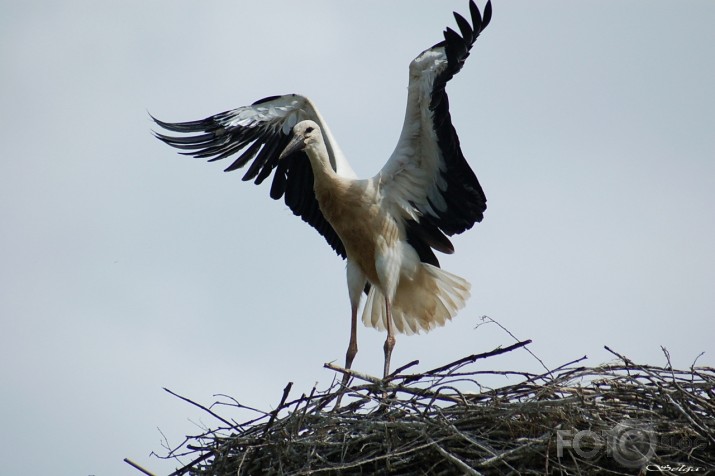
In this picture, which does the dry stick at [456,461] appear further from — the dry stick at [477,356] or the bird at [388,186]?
the bird at [388,186]

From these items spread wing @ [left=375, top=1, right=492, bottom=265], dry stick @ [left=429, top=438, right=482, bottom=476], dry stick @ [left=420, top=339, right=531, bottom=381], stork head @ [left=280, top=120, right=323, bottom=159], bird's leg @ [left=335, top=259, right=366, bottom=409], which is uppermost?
stork head @ [left=280, top=120, right=323, bottom=159]

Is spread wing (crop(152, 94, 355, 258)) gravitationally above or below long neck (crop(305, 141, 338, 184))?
above

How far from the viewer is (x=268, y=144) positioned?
25.0 feet

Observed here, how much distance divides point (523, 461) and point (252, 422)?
136cm

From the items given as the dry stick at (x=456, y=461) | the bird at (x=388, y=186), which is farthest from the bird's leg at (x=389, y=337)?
the dry stick at (x=456, y=461)

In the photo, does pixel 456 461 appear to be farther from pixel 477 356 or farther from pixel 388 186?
pixel 388 186

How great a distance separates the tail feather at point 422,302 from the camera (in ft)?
23.4

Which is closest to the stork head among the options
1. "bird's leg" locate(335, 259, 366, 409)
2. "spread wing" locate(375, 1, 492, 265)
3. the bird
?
the bird

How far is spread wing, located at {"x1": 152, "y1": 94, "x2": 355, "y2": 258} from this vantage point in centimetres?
748

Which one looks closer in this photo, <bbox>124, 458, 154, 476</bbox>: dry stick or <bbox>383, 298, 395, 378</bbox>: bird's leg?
<bbox>124, 458, 154, 476</bbox>: dry stick

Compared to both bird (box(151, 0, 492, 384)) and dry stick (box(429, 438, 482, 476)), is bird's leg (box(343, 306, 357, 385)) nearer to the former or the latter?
bird (box(151, 0, 492, 384))

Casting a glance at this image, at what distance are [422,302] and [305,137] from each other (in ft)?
4.37

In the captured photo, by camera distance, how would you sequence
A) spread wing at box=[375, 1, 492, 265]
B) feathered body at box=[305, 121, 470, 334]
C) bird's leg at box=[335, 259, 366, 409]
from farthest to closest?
1. bird's leg at box=[335, 259, 366, 409]
2. feathered body at box=[305, 121, 470, 334]
3. spread wing at box=[375, 1, 492, 265]

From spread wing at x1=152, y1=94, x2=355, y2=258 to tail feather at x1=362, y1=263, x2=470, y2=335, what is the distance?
534mm
